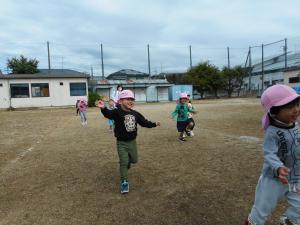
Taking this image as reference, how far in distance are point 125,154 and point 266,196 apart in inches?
88.0

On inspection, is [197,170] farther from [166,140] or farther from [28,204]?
[166,140]

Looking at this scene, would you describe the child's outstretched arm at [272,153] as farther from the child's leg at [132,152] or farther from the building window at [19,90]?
the building window at [19,90]

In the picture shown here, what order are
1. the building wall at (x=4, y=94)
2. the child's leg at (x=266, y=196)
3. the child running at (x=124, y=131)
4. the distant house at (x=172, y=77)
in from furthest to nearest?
the distant house at (x=172, y=77)
the building wall at (x=4, y=94)
the child running at (x=124, y=131)
the child's leg at (x=266, y=196)

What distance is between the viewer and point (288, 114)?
8.48 feet

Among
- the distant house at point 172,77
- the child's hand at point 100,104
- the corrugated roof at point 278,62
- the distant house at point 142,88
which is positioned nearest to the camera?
the child's hand at point 100,104

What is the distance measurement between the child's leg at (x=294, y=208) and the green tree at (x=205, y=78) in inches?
1909

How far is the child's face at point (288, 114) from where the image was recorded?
2572 millimetres

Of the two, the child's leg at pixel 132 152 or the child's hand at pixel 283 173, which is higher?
the child's hand at pixel 283 173

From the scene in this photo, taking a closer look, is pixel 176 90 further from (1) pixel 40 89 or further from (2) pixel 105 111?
(2) pixel 105 111

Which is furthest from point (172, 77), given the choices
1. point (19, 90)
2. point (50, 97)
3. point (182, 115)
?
point (182, 115)

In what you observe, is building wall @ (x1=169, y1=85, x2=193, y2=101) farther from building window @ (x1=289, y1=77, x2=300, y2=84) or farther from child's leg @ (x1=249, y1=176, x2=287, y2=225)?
child's leg @ (x1=249, y1=176, x2=287, y2=225)

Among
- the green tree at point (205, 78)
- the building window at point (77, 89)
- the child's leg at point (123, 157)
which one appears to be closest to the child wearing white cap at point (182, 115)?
the child's leg at point (123, 157)

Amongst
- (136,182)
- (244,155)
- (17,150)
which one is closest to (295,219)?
(136,182)

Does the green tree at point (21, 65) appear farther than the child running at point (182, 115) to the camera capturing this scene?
Yes
